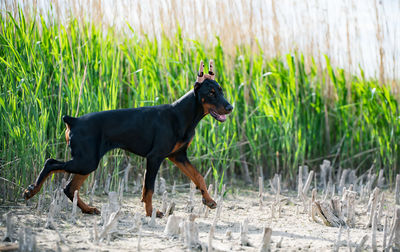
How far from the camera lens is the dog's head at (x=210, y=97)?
12.2 ft

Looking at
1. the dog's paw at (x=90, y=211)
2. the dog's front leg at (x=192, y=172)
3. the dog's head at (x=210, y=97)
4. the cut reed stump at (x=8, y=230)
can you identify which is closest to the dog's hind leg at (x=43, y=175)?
the dog's paw at (x=90, y=211)

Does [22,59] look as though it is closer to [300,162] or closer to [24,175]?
[24,175]

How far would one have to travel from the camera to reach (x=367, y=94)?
6.10 meters

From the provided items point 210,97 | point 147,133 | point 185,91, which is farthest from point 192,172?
point 185,91

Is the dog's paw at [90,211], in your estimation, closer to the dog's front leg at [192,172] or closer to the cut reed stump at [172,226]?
the dog's front leg at [192,172]

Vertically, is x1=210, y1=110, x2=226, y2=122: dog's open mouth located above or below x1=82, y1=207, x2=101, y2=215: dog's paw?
above

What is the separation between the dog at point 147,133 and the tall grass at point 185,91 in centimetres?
61

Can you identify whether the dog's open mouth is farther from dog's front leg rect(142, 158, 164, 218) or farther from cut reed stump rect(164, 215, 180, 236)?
cut reed stump rect(164, 215, 180, 236)

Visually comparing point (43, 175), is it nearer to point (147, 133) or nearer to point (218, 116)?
point (147, 133)

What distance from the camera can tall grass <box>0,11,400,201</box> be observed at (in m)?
4.20

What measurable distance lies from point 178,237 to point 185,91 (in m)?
2.44

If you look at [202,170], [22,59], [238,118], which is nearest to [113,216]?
[22,59]

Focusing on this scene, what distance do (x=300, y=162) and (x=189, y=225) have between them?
3270 millimetres

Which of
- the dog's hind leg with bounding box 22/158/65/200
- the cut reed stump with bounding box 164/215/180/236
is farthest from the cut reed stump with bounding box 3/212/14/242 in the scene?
the cut reed stump with bounding box 164/215/180/236
